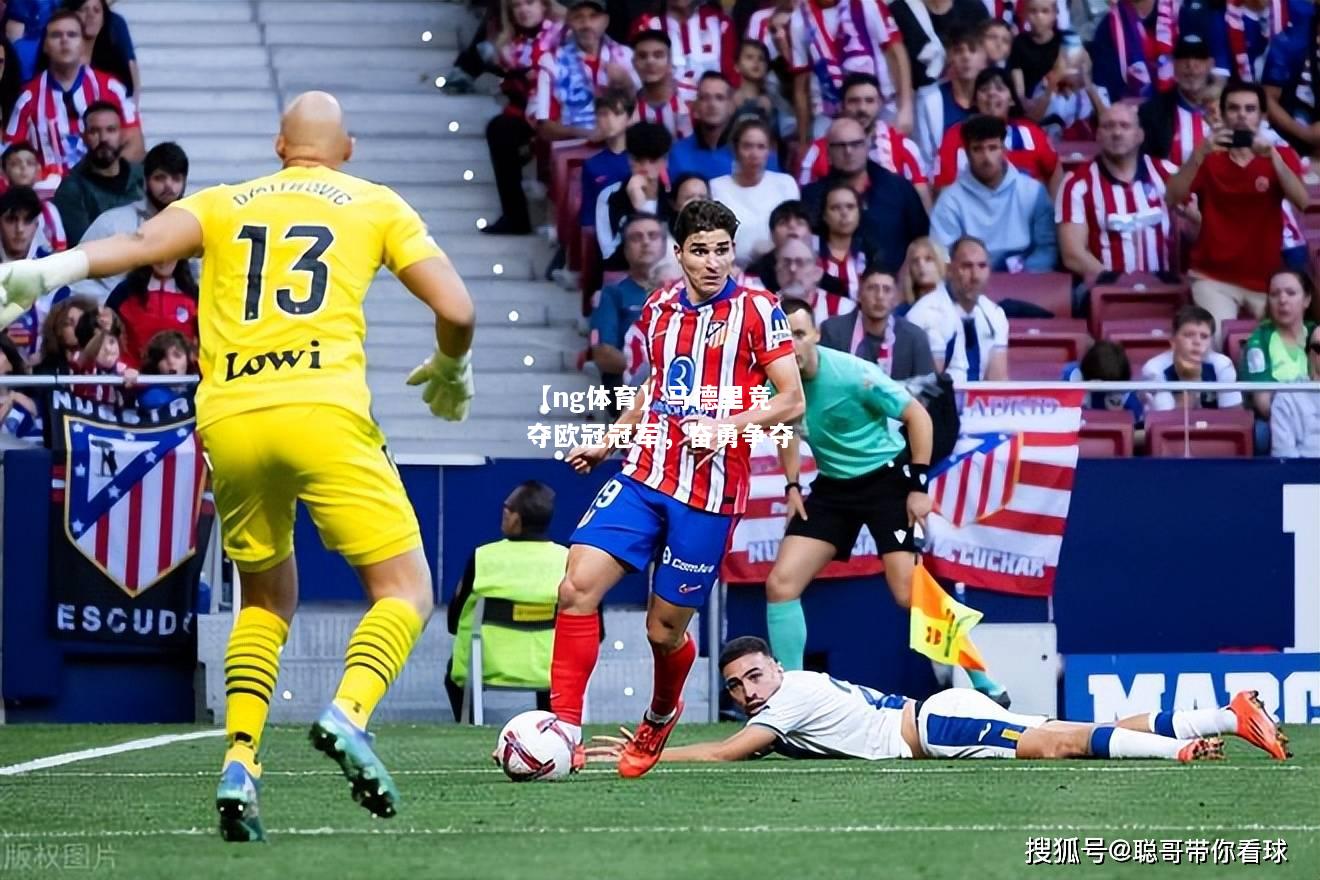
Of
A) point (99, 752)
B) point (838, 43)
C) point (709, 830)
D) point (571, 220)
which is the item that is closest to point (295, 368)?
point (709, 830)

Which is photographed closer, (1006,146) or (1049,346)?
(1049,346)

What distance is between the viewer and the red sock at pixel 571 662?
9.59 metres

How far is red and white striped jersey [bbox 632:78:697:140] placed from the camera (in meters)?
16.8

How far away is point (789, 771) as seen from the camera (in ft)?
33.4

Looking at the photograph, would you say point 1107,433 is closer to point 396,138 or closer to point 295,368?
point 396,138

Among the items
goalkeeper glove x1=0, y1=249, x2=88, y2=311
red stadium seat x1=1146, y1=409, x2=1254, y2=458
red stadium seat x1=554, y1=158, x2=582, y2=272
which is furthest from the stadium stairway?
goalkeeper glove x1=0, y1=249, x2=88, y2=311

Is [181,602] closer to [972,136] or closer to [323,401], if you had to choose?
[972,136]

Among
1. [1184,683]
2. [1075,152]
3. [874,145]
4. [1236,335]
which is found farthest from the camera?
[1075,152]

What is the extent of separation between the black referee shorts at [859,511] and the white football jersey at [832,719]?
8.66ft

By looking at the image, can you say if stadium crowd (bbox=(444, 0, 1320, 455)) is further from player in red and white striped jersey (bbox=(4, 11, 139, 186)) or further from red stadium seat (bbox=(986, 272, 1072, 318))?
player in red and white striped jersey (bbox=(4, 11, 139, 186))

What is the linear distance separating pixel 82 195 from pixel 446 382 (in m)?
8.46

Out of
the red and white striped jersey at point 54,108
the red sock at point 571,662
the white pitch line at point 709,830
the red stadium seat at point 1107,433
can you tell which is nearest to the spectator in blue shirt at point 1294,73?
the red stadium seat at point 1107,433

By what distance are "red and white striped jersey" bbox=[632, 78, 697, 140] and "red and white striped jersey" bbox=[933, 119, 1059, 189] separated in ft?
5.61

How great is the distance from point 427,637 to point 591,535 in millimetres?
5040
